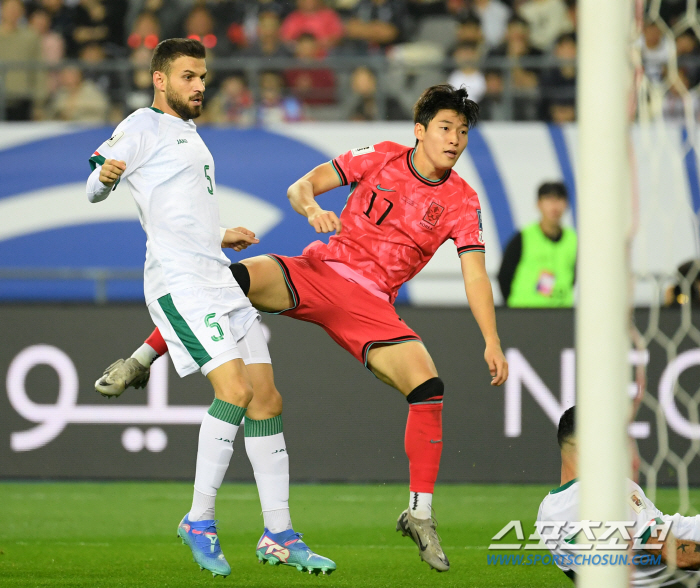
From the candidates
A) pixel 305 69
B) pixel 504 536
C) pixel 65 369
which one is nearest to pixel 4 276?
pixel 65 369

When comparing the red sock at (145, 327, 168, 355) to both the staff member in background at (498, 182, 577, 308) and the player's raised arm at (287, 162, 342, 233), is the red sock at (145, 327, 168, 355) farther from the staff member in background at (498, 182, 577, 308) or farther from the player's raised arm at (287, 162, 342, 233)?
the staff member in background at (498, 182, 577, 308)

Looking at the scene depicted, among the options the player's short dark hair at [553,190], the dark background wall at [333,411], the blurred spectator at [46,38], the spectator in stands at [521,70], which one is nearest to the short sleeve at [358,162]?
the dark background wall at [333,411]

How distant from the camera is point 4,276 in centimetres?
944

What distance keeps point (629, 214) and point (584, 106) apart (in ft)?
1.00

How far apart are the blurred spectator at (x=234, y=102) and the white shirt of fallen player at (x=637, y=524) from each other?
270 inches

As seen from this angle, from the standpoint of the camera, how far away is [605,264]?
2670mm

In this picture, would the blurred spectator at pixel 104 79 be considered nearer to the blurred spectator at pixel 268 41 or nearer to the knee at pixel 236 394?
the blurred spectator at pixel 268 41

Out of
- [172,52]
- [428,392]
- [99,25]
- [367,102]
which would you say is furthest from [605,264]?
[99,25]

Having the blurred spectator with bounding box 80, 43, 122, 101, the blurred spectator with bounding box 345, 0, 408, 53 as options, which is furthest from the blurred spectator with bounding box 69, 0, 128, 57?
the blurred spectator with bounding box 345, 0, 408, 53

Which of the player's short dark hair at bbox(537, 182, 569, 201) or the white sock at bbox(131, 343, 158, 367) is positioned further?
the player's short dark hair at bbox(537, 182, 569, 201)

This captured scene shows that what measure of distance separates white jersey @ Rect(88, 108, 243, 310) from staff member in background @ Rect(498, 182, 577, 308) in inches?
162

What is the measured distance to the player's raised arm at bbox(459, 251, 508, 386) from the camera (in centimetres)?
448

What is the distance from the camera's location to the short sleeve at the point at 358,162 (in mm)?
5020

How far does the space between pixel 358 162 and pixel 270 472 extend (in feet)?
5.04
